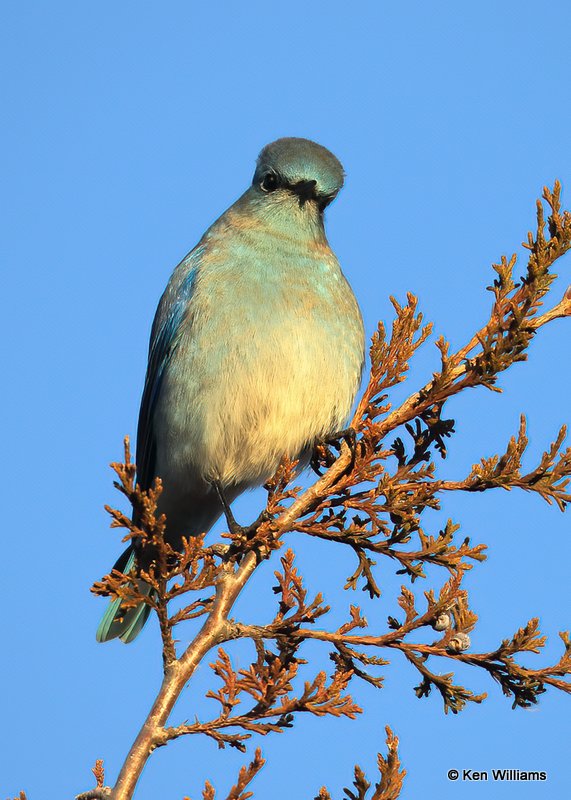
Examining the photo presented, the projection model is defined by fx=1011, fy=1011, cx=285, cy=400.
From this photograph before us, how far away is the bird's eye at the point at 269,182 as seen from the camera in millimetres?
6172

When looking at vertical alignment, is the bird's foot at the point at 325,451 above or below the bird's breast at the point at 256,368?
below

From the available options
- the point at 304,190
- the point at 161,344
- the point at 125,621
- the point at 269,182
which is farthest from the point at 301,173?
the point at 125,621

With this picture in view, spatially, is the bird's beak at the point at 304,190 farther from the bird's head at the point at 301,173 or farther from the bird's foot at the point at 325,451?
the bird's foot at the point at 325,451

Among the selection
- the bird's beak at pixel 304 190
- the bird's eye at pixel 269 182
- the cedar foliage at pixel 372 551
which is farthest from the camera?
the bird's eye at pixel 269 182

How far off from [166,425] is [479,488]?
81.9 inches

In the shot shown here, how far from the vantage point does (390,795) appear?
11.4ft

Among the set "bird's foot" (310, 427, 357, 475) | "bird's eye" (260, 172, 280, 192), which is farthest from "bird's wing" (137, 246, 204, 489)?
Result: "bird's foot" (310, 427, 357, 475)

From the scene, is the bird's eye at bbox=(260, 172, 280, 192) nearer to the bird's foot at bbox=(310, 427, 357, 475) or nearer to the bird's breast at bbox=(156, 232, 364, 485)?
the bird's breast at bbox=(156, 232, 364, 485)

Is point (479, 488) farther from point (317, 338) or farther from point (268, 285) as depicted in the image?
point (268, 285)

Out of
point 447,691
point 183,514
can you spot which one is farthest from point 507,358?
point 183,514

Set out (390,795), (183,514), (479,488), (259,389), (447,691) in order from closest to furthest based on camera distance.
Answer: (390,795) < (447,691) < (479,488) < (259,389) < (183,514)

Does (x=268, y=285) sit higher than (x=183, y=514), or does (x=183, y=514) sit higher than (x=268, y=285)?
(x=268, y=285)

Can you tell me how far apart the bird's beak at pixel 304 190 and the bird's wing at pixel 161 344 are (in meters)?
0.67

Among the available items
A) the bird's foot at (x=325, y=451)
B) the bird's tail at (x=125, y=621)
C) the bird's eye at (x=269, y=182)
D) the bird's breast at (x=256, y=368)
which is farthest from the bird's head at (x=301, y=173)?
the bird's tail at (x=125, y=621)
